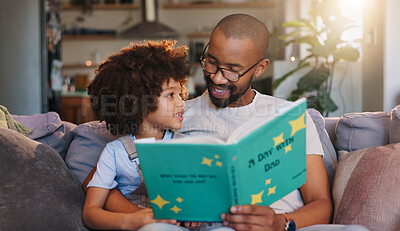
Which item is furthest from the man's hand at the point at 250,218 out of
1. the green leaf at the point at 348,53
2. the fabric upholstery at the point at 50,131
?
the green leaf at the point at 348,53

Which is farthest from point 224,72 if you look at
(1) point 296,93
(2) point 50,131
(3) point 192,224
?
(1) point 296,93

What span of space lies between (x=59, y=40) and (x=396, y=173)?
413 cm

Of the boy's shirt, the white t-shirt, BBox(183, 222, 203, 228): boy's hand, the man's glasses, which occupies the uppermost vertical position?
the man's glasses

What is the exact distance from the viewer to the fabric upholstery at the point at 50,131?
5.97 ft

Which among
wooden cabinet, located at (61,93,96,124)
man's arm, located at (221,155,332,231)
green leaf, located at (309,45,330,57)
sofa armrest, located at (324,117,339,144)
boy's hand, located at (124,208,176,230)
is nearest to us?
man's arm, located at (221,155,332,231)

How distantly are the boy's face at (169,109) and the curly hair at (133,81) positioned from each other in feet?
0.06

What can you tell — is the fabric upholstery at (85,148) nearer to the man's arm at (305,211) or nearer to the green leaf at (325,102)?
the man's arm at (305,211)

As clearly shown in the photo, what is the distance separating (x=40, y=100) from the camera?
167 inches

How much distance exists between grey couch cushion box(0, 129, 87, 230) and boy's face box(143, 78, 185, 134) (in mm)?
355

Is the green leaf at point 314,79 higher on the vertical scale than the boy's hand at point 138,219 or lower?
higher

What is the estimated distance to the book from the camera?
1.08 m

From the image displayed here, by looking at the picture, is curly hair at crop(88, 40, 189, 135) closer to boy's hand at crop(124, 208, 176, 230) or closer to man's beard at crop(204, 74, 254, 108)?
man's beard at crop(204, 74, 254, 108)

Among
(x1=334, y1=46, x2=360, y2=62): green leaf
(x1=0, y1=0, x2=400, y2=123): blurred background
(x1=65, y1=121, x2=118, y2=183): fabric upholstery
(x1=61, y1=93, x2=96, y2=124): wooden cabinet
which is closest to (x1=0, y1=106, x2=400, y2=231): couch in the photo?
(x1=65, y1=121, x2=118, y2=183): fabric upholstery

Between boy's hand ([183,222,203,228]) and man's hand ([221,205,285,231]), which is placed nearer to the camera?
man's hand ([221,205,285,231])
